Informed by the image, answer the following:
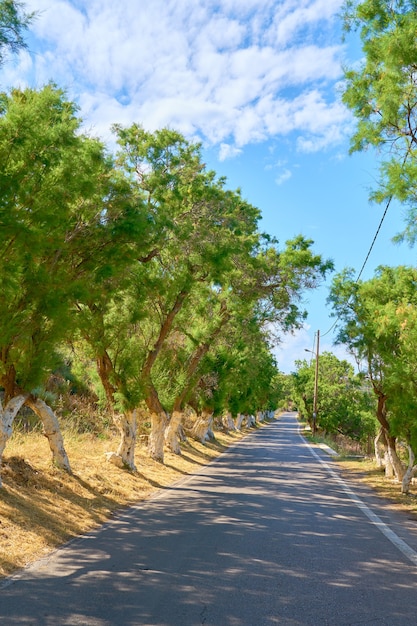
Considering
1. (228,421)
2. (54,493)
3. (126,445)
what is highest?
(126,445)

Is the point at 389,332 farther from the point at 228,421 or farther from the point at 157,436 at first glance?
the point at 228,421

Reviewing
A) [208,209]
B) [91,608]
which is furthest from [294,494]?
[91,608]

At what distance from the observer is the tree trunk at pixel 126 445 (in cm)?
1586

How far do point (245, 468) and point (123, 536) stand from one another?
13.3 m

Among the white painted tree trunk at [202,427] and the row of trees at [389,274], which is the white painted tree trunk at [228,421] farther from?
the row of trees at [389,274]

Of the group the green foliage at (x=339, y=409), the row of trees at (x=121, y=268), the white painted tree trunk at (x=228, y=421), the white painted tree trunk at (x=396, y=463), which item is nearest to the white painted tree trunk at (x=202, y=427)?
the row of trees at (x=121, y=268)

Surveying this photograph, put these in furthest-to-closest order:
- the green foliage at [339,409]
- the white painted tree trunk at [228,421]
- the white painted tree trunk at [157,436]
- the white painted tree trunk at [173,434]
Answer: the green foliage at [339,409], the white painted tree trunk at [228,421], the white painted tree trunk at [173,434], the white painted tree trunk at [157,436]

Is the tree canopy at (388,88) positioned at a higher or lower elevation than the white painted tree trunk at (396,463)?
higher

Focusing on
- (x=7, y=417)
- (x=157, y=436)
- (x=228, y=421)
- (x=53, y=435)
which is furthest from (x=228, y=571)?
(x=228, y=421)

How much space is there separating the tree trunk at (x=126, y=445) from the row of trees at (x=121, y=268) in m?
0.04

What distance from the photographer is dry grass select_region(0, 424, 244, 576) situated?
7578 millimetres

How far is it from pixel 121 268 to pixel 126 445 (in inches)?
288

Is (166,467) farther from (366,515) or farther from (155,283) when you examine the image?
(366,515)

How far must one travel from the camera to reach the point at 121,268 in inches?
410
